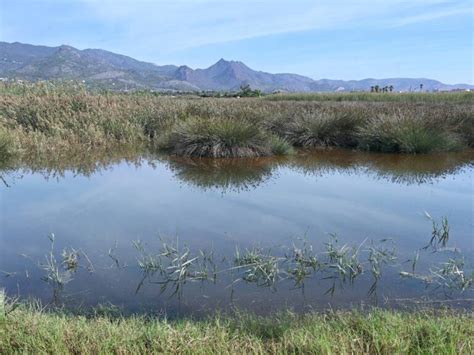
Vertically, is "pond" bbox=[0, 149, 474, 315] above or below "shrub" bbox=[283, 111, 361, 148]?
below

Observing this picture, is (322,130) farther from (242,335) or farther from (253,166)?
(242,335)

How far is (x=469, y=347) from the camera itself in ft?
9.98

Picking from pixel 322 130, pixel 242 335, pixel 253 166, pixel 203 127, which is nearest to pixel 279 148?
pixel 253 166

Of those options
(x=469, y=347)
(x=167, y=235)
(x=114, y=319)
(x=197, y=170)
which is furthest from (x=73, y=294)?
(x=197, y=170)

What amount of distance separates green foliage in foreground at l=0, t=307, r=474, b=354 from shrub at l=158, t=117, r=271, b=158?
8.43m

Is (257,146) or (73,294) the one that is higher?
(257,146)

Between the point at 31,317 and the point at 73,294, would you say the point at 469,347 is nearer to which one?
the point at 31,317

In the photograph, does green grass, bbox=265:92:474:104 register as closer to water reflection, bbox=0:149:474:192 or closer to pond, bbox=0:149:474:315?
water reflection, bbox=0:149:474:192

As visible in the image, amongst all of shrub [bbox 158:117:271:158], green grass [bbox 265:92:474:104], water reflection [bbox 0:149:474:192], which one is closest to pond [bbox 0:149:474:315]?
water reflection [bbox 0:149:474:192]

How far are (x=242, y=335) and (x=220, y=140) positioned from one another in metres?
8.81

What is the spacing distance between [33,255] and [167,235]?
4.75ft

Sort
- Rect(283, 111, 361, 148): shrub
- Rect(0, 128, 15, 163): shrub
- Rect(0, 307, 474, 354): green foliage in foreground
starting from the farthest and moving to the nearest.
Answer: Rect(283, 111, 361, 148): shrub → Rect(0, 128, 15, 163): shrub → Rect(0, 307, 474, 354): green foliage in foreground

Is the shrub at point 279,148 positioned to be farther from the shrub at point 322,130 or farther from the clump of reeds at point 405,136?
the clump of reeds at point 405,136

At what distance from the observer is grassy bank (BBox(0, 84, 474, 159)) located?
12125mm
